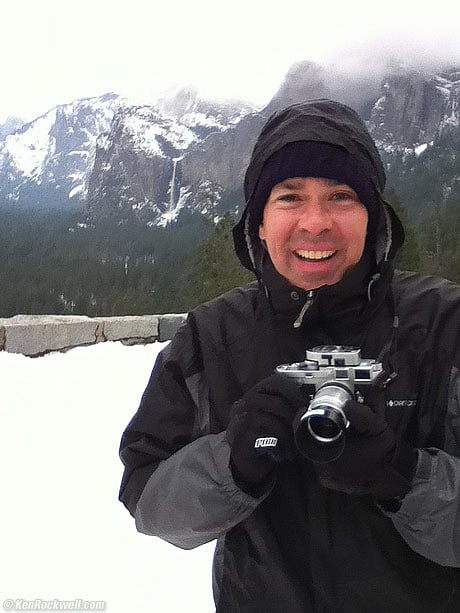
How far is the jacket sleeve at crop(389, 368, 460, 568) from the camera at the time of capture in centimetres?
89

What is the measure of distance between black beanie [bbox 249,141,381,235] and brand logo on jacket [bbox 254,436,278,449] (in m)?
0.47

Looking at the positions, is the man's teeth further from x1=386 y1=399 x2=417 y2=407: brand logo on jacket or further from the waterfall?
the waterfall

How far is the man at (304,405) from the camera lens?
91 centimetres

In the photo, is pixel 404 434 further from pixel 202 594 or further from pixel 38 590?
pixel 38 590

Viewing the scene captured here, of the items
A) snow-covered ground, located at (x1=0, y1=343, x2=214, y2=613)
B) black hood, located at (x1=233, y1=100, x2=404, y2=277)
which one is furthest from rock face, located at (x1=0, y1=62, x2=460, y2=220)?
black hood, located at (x1=233, y1=100, x2=404, y2=277)

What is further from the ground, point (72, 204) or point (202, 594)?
point (202, 594)

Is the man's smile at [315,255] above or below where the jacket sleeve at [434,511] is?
above

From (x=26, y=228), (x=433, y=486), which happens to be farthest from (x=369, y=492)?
(x=26, y=228)

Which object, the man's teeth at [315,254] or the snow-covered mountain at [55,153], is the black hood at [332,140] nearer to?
the man's teeth at [315,254]

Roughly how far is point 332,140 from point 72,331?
4.75 m

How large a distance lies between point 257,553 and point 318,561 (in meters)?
0.12

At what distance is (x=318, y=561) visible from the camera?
38.3 inches

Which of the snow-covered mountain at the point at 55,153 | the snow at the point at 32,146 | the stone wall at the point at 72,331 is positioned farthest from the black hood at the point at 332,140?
the snow at the point at 32,146

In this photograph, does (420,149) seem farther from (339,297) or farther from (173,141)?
(339,297)
